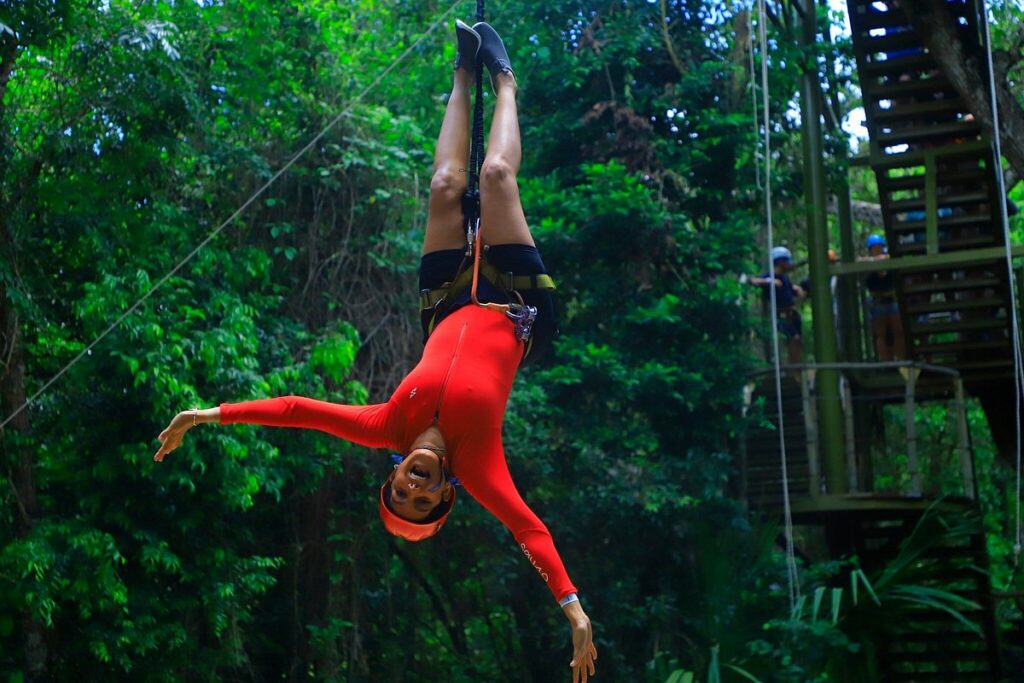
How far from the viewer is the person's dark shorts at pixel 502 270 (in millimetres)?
4219

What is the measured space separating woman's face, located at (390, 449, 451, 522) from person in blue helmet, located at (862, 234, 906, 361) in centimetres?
687

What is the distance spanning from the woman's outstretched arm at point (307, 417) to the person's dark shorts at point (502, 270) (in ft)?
1.47

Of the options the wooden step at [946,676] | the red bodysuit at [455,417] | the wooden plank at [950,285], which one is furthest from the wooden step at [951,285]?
the red bodysuit at [455,417]

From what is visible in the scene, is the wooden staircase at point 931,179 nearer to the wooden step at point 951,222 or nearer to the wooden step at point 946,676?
the wooden step at point 951,222

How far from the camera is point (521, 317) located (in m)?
4.19

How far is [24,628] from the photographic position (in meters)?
7.10

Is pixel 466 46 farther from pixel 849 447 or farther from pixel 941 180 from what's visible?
pixel 941 180

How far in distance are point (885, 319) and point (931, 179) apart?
168 cm

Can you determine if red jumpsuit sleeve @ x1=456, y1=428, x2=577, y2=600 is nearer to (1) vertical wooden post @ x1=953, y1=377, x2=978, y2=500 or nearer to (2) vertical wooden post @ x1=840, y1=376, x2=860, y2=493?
(2) vertical wooden post @ x1=840, y1=376, x2=860, y2=493

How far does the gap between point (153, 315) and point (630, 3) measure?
14.4 ft

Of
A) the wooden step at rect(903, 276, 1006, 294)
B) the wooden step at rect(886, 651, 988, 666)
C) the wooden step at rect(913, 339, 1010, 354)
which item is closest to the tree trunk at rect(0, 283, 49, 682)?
the wooden step at rect(886, 651, 988, 666)

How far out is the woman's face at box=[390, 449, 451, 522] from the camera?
389cm

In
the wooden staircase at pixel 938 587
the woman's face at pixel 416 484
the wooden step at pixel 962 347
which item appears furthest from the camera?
the wooden step at pixel 962 347

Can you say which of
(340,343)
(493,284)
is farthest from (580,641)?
(340,343)
